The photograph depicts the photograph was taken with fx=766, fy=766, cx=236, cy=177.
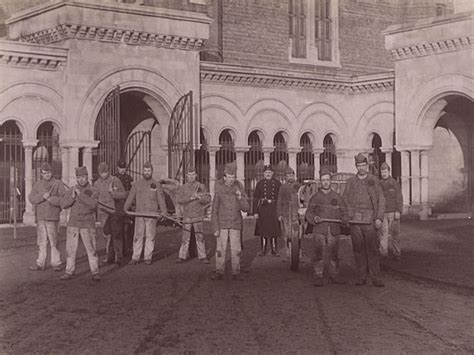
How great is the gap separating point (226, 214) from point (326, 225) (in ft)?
4.84

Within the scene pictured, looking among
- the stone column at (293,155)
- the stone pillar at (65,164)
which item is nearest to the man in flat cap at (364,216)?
the stone pillar at (65,164)

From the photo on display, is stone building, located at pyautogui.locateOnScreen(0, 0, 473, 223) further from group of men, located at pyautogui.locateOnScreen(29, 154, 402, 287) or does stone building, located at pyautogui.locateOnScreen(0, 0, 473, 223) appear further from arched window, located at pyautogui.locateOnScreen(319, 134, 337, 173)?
group of men, located at pyautogui.locateOnScreen(29, 154, 402, 287)

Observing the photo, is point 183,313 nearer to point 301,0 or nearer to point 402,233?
point 402,233

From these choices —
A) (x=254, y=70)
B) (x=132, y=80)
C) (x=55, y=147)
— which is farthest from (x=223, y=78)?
(x=55, y=147)

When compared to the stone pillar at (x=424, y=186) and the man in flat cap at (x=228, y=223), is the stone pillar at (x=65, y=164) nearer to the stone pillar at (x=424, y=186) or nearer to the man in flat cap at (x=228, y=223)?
the man in flat cap at (x=228, y=223)

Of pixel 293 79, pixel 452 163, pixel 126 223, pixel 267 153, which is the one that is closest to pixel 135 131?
pixel 267 153

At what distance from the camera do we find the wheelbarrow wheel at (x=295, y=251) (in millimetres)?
11758

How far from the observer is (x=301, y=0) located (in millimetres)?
29812

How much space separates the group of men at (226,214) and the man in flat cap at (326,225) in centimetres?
1

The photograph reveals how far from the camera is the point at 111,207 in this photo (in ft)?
42.0

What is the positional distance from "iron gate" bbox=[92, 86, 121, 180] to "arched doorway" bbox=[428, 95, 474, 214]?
467 inches

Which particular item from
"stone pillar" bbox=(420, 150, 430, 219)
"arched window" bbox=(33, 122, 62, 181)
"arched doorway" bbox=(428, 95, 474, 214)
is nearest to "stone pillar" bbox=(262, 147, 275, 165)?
"stone pillar" bbox=(420, 150, 430, 219)

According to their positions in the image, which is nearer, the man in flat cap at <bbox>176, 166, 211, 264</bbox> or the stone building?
the man in flat cap at <bbox>176, 166, 211, 264</bbox>

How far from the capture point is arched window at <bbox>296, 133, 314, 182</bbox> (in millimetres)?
26516
